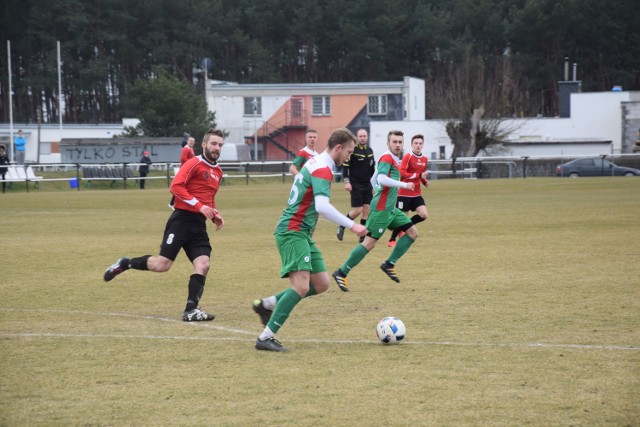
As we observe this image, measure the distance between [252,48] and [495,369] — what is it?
285ft

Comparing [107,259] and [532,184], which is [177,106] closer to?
[532,184]

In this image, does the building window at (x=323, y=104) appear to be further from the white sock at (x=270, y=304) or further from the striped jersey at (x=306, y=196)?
the striped jersey at (x=306, y=196)

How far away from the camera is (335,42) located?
9288cm

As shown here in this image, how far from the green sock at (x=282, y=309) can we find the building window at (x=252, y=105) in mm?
70952

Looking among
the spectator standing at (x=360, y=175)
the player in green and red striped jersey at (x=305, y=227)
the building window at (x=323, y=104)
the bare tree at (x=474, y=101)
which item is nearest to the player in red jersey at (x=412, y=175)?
the spectator standing at (x=360, y=175)

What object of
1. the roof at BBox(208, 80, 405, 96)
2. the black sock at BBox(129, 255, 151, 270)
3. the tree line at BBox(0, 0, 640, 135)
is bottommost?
the black sock at BBox(129, 255, 151, 270)

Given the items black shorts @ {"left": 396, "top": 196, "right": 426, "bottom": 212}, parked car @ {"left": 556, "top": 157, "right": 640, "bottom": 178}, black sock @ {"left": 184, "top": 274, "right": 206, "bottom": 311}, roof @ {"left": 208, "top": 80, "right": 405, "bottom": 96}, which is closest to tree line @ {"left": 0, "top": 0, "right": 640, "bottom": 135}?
roof @ {"left": 208, "top": 80, "right": 405, "bottom": 96}

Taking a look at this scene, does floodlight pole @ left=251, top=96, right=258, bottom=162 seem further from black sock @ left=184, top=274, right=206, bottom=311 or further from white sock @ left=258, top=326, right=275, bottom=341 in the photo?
white sock @ left=258, top=326, right=275, bottom=341

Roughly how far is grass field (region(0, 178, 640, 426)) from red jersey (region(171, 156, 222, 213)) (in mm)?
1306

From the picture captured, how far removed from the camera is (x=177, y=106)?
71438 mm

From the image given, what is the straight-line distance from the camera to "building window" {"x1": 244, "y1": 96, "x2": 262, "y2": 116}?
3118 inches

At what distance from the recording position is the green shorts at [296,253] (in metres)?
8.46

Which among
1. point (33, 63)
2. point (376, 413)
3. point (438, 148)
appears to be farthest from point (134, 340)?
point (33, 63)

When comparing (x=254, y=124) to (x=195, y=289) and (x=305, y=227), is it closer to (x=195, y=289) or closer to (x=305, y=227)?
(x=195, y=289)
